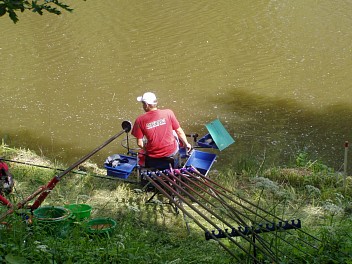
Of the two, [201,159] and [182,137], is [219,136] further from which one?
[182,137]

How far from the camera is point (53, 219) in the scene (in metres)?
4.17

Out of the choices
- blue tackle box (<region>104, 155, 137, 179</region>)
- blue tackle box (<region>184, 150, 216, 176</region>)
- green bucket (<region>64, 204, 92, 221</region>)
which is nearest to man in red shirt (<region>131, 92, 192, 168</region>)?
blue tackle box (<region>104, 155, 137, 179</region>)

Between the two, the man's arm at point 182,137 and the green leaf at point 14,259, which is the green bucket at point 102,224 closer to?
the green leaf at point 14,259

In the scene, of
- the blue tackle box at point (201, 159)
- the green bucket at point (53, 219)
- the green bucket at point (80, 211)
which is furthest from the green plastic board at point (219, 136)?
the green bucket at point (53, 219)

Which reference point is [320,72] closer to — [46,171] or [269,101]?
[269,101]

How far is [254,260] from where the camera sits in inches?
130

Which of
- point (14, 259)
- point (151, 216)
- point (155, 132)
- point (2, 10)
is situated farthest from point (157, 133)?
point (2, 10)

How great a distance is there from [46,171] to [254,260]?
11.7 feet

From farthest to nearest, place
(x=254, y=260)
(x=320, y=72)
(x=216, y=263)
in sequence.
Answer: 1. (x=320, y=72)
2. (x=216, y=263)
3. (x=254, y=260)

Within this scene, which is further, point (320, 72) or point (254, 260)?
point (320, 72)

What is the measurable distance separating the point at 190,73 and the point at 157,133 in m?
4.72

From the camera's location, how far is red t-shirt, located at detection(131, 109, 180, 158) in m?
5.70

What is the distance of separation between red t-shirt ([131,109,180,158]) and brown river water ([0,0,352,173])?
1.33m

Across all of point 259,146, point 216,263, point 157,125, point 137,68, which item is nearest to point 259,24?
point 137,68
